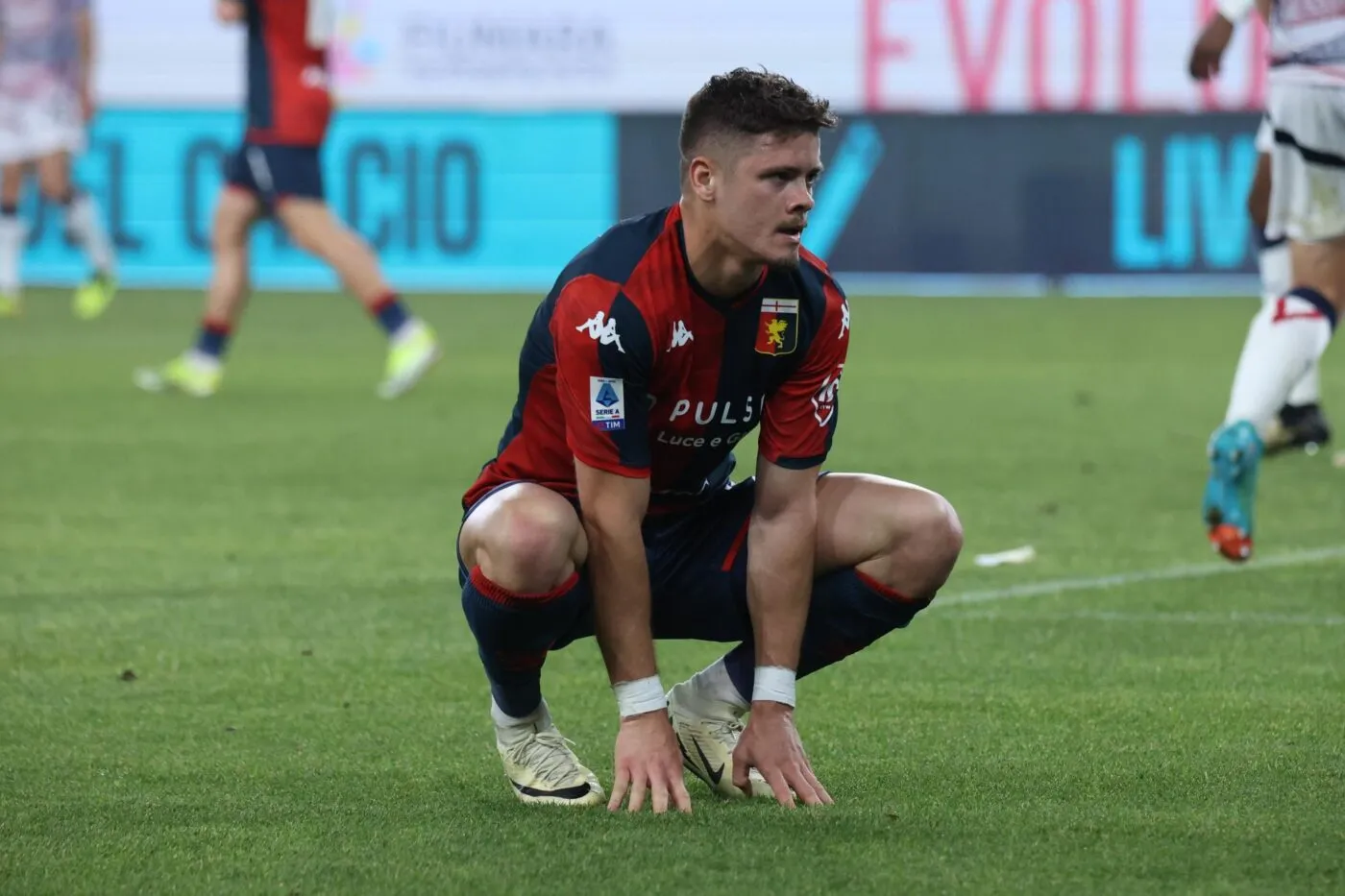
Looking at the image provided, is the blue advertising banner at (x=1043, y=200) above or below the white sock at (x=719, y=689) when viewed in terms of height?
below

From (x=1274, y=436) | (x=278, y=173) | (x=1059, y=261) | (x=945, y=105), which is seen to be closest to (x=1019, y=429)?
(x=1274, y=436)

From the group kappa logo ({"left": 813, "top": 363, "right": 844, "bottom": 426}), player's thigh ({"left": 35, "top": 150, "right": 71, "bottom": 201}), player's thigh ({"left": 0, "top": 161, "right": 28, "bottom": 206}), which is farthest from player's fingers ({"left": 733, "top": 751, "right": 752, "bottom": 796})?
player's thigh ({"left": 0, "top": 161, "right": 28, "bottom": 206})

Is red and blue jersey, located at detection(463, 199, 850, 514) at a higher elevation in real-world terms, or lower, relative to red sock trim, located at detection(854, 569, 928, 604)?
higher

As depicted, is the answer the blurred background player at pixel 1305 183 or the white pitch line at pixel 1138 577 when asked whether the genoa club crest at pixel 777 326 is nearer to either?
the white pitch line at pixel 1138 577

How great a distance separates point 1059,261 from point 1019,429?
951 cm

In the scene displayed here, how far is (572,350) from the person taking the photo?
3361 millimetres

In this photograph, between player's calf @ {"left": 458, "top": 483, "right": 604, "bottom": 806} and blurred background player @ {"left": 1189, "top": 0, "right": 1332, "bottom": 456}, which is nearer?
player's calf @ {"left": 458, "top": 483, "right": 604, "bottom": 806}

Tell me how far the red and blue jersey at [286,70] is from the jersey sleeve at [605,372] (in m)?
7.18

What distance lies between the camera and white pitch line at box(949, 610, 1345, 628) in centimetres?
495

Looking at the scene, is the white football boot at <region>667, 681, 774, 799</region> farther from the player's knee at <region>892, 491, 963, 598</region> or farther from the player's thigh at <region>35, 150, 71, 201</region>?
the player's thigh at <region>35, 150, 71, 201</region>

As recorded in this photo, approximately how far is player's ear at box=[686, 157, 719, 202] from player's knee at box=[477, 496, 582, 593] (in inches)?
19.3

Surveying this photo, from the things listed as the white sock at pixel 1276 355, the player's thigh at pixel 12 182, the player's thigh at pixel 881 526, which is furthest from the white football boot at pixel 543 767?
the player's thigh at pixel 12 182

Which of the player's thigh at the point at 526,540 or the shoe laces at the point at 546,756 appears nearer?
the player's thigh at the point at 526,540

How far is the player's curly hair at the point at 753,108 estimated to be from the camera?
3.29 meters
